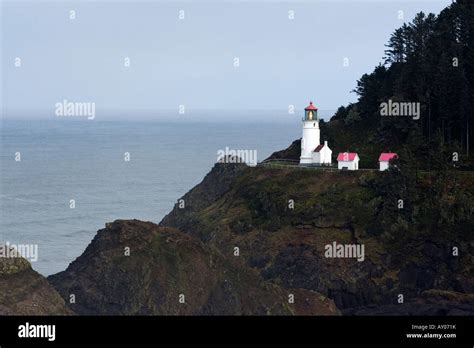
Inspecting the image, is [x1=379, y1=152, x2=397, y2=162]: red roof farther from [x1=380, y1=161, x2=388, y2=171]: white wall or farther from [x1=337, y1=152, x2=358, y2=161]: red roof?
→ [x1=337, y1=152, x2=358, y2=161]: red roof

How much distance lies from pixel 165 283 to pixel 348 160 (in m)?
27.0

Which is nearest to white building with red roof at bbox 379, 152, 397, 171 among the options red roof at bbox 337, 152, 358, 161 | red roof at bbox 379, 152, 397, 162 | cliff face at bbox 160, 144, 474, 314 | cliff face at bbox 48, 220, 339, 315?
red roof at bbox 379, 152, 397, 162

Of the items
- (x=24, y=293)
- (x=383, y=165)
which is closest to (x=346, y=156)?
(x=383, y=165)

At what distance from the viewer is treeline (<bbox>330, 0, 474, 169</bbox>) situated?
82.6 meters

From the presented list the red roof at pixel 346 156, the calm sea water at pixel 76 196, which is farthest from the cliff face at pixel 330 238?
the calm sea water at pixel 76 196

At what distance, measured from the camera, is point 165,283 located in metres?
60.8

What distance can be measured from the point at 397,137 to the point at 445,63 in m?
8.33

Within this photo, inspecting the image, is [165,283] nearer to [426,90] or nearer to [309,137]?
A: [309,137]

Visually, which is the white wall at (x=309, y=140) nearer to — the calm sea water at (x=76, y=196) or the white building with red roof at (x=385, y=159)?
the white building with red roof at (x=385, y=159)

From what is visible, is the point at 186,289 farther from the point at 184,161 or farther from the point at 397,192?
the point at 184,161

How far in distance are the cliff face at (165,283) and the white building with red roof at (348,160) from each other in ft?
69.4

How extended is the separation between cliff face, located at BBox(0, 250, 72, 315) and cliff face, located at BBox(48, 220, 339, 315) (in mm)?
3825

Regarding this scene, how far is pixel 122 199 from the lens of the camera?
442ft
